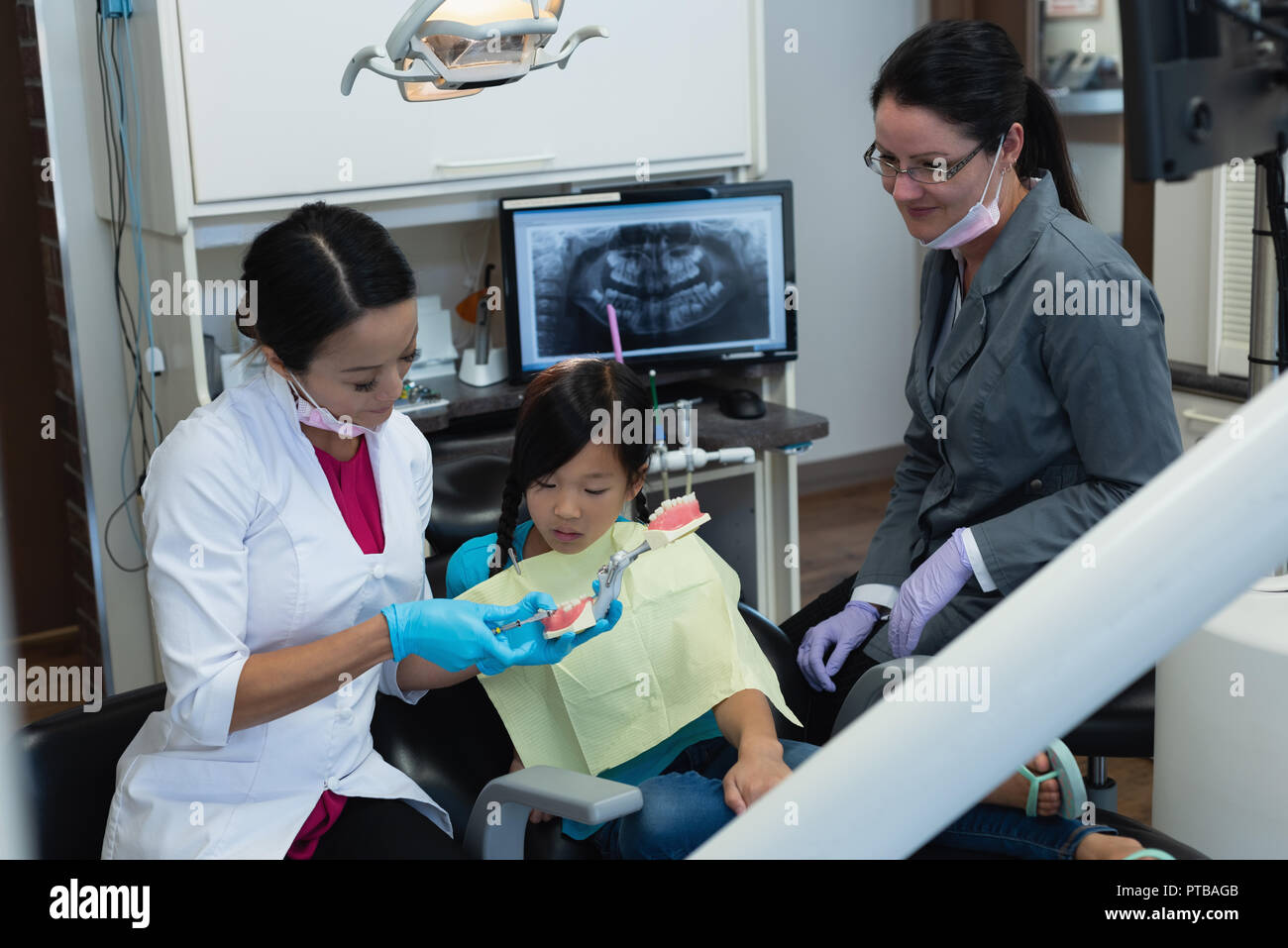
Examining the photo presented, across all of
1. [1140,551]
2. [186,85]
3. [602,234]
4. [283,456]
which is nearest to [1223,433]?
[1140,551]

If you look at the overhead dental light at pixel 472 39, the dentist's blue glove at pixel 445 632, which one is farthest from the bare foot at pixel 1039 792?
the overhead dental light at pixel 472 39

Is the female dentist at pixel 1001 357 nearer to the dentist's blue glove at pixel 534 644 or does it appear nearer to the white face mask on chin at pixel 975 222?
the white face mask on chin at pixel 975 222

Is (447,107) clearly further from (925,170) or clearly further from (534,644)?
(534,644)

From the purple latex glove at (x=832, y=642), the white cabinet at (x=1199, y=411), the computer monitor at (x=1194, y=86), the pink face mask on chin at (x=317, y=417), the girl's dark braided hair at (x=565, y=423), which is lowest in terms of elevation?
the purple latex glove at (x=832, y=642)

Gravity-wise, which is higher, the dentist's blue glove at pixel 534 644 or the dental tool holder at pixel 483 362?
the dental tool holder at pixel 483 362

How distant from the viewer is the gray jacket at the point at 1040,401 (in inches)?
61.1

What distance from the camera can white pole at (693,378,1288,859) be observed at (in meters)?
0.34

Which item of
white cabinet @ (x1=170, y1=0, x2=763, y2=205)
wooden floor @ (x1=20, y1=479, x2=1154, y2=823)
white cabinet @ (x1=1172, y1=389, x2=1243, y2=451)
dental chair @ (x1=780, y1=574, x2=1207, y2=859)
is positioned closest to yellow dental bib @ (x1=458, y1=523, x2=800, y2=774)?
dental chair @ (x1=780, y1=574, x2=1207, y2=859)

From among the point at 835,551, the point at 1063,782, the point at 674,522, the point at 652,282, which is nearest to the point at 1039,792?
the point at 1063,782

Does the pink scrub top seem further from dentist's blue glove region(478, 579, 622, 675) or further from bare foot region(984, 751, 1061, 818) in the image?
bare foot region(984, 751, 1061, 818)

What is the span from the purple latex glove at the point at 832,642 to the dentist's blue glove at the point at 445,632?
0.50 m

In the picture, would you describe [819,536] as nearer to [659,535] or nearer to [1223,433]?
[659,535]

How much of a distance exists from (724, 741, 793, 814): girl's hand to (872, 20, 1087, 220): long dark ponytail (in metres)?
0.80

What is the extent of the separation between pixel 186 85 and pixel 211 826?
1492mm
